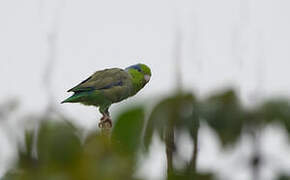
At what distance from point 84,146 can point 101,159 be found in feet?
0.34

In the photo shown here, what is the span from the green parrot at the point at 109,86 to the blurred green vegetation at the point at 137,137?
3.99 metres

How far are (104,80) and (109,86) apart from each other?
0.17 m

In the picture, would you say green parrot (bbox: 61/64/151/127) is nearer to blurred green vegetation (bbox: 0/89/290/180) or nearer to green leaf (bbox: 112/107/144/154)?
blurred green vegetation (bbox: 0/89/290/180)

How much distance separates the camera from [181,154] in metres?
1.80

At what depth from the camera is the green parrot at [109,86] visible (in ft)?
20.3

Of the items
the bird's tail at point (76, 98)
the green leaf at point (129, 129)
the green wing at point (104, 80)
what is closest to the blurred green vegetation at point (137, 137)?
the green leaf at point (129, 129)

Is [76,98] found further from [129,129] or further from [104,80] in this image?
[129,129]

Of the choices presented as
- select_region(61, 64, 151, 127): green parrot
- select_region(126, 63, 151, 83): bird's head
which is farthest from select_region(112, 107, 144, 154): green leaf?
select_region(126, 63, 151, 83): bird's head

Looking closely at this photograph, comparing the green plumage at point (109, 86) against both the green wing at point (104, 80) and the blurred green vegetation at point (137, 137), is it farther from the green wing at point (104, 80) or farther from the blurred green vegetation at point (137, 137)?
the blurred green vegetation at point (137, 137)

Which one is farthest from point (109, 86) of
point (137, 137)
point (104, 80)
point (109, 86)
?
point (137, 137)

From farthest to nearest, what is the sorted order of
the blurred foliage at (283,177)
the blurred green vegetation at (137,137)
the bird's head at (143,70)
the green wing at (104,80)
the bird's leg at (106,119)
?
the bird's head at (143,70) < the green wing at (104,80) < the bird's leg at (106,119) < the blurred foliage at (283,177) < the blurred green vegetation at (137,137)

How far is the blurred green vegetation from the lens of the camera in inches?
55.9

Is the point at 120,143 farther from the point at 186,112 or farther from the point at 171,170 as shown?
the point at 186,112

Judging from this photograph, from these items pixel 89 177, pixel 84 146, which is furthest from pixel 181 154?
pixel 89 177
